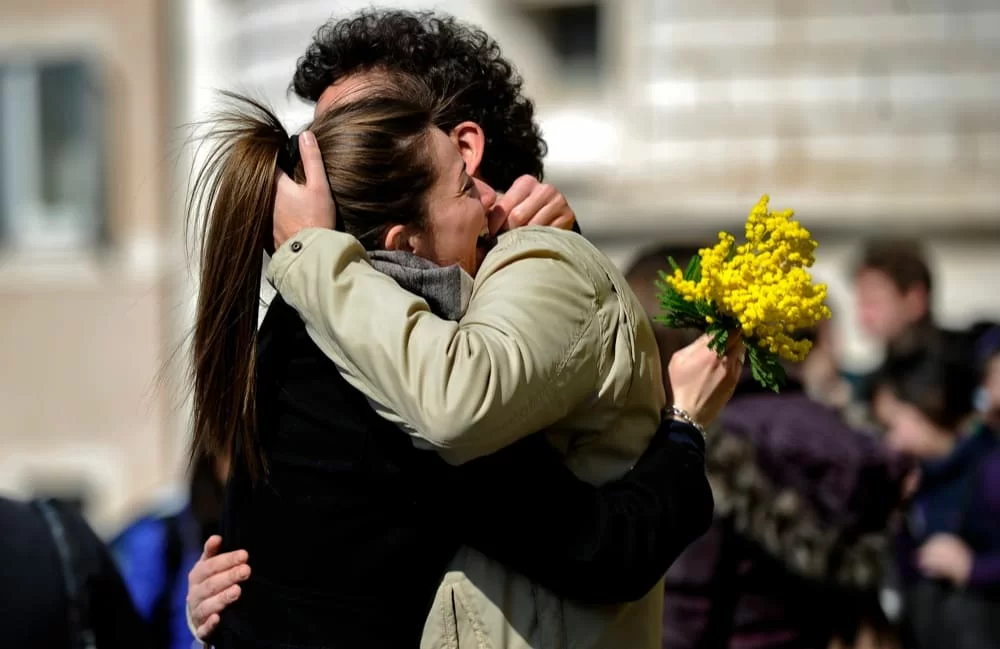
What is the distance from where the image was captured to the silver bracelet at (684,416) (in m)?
2.43

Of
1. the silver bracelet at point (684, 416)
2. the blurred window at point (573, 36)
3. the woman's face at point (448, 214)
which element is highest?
the blurred window at point (573, 36)

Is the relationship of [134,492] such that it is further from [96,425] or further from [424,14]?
[424,14]

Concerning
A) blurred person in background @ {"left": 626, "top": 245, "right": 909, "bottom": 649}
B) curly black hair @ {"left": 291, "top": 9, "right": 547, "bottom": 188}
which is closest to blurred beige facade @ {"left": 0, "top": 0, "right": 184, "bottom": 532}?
blurred person in background @ {"left": 626, "top": 245, "right": 909, "bottom": 649}

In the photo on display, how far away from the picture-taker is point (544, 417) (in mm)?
2172

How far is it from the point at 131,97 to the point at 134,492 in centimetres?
385

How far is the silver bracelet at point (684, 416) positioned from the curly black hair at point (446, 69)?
0.50m

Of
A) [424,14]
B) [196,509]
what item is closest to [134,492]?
[196,509]

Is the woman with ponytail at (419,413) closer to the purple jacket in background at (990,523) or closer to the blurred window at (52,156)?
the purple jacket in background at (990,523)

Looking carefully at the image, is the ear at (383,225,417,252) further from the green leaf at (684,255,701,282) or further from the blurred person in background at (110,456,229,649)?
the blurred person in background at (110,456,229,649)

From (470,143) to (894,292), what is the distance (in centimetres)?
441

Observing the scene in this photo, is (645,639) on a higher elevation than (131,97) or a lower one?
lower

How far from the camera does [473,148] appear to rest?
2506 millimetres

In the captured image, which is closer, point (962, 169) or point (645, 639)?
point (645, 639)

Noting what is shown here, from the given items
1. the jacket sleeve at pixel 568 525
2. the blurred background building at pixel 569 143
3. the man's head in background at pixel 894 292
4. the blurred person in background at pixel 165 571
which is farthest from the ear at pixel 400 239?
the blurred background building at pixel 569 143
